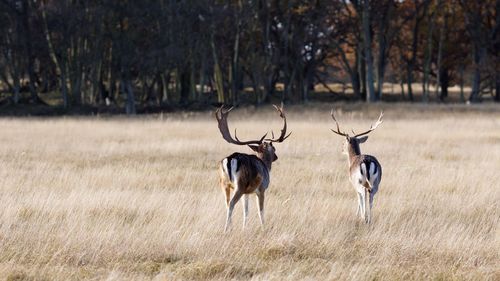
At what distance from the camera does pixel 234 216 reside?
11.1 m

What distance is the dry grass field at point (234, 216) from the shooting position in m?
8.05

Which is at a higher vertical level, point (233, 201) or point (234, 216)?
point (233, 201)

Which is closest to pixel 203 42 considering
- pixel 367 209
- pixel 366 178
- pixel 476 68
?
pixel 476 68

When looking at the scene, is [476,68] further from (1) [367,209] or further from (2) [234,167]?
(2) [234,167]

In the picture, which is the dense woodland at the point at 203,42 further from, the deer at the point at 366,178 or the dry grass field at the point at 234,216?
the deer at the point at 366,178

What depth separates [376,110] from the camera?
36.8m

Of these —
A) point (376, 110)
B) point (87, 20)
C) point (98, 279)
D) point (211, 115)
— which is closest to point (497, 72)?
point (376, 110)

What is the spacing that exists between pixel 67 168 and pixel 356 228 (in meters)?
7.79

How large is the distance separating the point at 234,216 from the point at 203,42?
3118 cm

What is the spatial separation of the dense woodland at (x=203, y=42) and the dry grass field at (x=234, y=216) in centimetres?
1787

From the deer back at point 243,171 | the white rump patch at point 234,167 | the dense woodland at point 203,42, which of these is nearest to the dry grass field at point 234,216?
the deer back at point 243,171

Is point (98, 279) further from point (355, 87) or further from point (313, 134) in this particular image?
point (355, 87)

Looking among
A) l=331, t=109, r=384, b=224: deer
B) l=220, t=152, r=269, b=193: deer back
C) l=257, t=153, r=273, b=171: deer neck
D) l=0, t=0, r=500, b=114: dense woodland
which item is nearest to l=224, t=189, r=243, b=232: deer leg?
l=220, t=152, r=269, b=193: deer back

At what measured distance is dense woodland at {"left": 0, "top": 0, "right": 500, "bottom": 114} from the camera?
128 ft
